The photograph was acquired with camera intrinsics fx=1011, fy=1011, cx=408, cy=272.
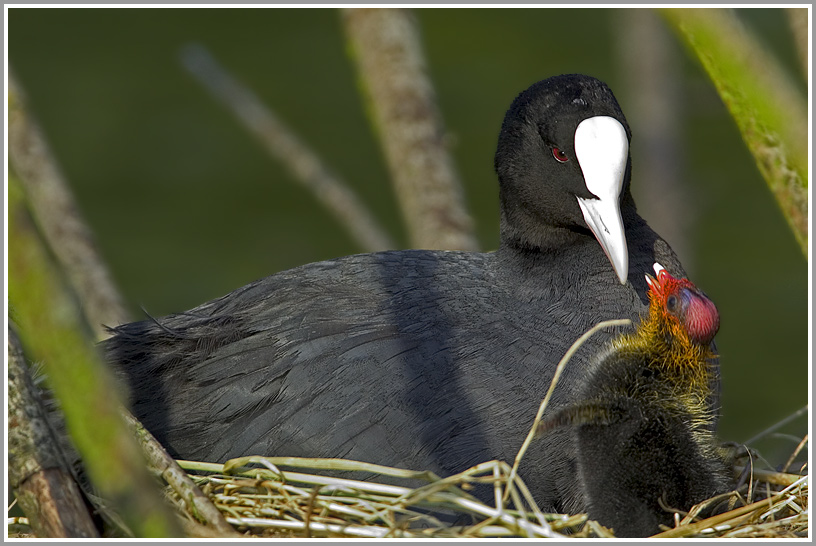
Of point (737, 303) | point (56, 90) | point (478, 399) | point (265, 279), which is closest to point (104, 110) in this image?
point (56, 90)

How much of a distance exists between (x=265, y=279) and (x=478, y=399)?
778mm

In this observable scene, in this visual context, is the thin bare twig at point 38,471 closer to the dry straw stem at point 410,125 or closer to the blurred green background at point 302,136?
the dry straw stem at point 410,125

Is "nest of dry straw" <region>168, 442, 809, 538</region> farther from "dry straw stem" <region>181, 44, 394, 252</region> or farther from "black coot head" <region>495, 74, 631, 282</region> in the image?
"dry straw stem" <region>181, 44, 394, 252</region>

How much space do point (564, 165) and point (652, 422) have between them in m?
0.78

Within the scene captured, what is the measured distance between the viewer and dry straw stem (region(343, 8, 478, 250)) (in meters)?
3.90

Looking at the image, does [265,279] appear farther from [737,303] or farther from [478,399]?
[737,303]

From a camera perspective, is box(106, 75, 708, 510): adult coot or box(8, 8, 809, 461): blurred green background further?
box(8, 8, 809, 461): blurred green background

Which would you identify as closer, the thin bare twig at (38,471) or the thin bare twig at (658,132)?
the thin bare twig at (38,471)

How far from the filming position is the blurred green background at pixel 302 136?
27.9 feet

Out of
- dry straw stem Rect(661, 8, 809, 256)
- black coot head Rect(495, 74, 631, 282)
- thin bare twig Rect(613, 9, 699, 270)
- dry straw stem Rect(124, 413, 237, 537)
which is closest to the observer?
dry straw stem Rect(661, 8, 809, 256)

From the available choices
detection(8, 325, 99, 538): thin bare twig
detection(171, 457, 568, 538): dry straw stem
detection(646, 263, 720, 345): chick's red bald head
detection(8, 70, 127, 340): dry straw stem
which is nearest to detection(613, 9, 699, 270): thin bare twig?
detection(646, 263, 720, 345): chick's red bald head

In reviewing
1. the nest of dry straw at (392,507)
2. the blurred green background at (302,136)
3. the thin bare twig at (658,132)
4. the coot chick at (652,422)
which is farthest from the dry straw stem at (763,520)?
the blurred green background at (302,136)

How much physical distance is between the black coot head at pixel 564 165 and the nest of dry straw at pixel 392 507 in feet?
2.08

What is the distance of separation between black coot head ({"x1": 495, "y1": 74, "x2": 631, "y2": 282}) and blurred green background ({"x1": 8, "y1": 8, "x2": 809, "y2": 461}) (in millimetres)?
5288
